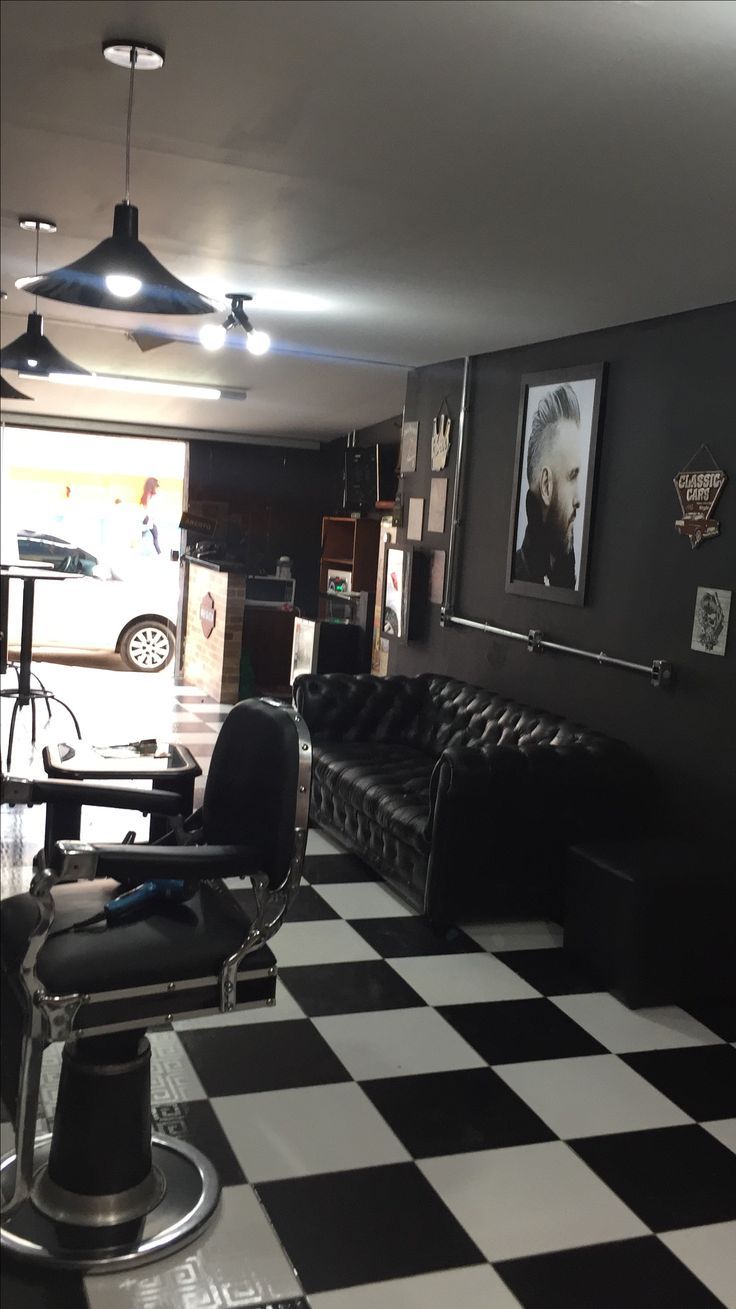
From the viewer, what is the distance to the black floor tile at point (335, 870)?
4.88 metres

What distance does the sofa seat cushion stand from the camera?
14.8 ft

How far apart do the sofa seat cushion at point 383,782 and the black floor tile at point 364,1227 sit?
1778mm

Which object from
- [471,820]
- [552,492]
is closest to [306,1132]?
[471,820]

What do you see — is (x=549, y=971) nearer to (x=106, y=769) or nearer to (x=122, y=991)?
(x=106, y=769)

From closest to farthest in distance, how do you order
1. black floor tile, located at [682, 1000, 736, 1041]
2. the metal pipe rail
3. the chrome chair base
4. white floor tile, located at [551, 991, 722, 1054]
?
the chrome chair base → white floor tile, located at [551, 991, 722, 1054] → black floor tile, located at [682, 1000, 736, 1041] → the metal pipe rail

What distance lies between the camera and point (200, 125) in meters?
2.97

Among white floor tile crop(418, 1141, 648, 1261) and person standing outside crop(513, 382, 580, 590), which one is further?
person standing outside crop(513, 382, 580, 590)

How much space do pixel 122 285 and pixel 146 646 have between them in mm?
8759

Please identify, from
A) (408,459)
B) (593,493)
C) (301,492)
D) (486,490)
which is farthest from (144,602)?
(593,493)

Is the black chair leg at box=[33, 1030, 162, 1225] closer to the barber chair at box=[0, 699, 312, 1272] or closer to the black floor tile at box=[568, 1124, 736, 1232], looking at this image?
the barber chair at box=[0, 699, 312, 1272]

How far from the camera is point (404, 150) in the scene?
3.01m

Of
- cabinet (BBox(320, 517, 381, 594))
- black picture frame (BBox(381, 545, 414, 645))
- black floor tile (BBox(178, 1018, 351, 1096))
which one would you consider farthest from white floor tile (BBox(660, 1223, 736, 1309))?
cabinet (BBox(320, 517, 381, 594))

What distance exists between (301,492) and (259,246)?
7.03 metres

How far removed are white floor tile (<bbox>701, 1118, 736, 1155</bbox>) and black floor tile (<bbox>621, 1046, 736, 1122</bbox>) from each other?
0.02m
